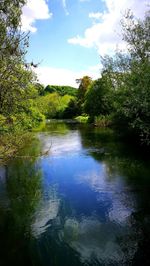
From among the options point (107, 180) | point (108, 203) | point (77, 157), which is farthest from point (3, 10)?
point (77, 157)

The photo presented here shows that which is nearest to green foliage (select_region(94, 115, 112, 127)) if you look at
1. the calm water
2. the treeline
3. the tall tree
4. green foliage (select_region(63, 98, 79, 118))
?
the treeline

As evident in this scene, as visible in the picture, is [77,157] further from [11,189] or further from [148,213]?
[148,213]

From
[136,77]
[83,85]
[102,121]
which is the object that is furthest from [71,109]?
[136,77]

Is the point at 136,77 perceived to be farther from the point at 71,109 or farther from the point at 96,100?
the point at 71,109

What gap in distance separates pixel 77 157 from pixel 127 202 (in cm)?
1516

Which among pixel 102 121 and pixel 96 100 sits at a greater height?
pixel 96 100

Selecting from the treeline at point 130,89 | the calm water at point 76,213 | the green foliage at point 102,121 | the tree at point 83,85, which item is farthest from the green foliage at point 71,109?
the calm water at point 76,213

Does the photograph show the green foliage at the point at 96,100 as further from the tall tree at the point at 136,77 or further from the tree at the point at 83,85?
the tree at the point at 83,85

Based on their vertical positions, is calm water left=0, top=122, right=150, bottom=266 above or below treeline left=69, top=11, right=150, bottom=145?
below

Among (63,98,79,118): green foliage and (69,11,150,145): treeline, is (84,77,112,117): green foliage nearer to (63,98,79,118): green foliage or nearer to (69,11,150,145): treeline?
(69,11,150,145): treeline

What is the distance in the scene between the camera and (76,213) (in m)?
16.7

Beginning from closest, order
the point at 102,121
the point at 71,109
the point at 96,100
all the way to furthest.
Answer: the point at 102,121 → the point at 96,100 → the point at 71,109

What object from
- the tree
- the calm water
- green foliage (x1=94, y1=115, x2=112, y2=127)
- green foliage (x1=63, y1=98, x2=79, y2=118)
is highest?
the tree

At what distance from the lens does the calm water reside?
12.3 m
